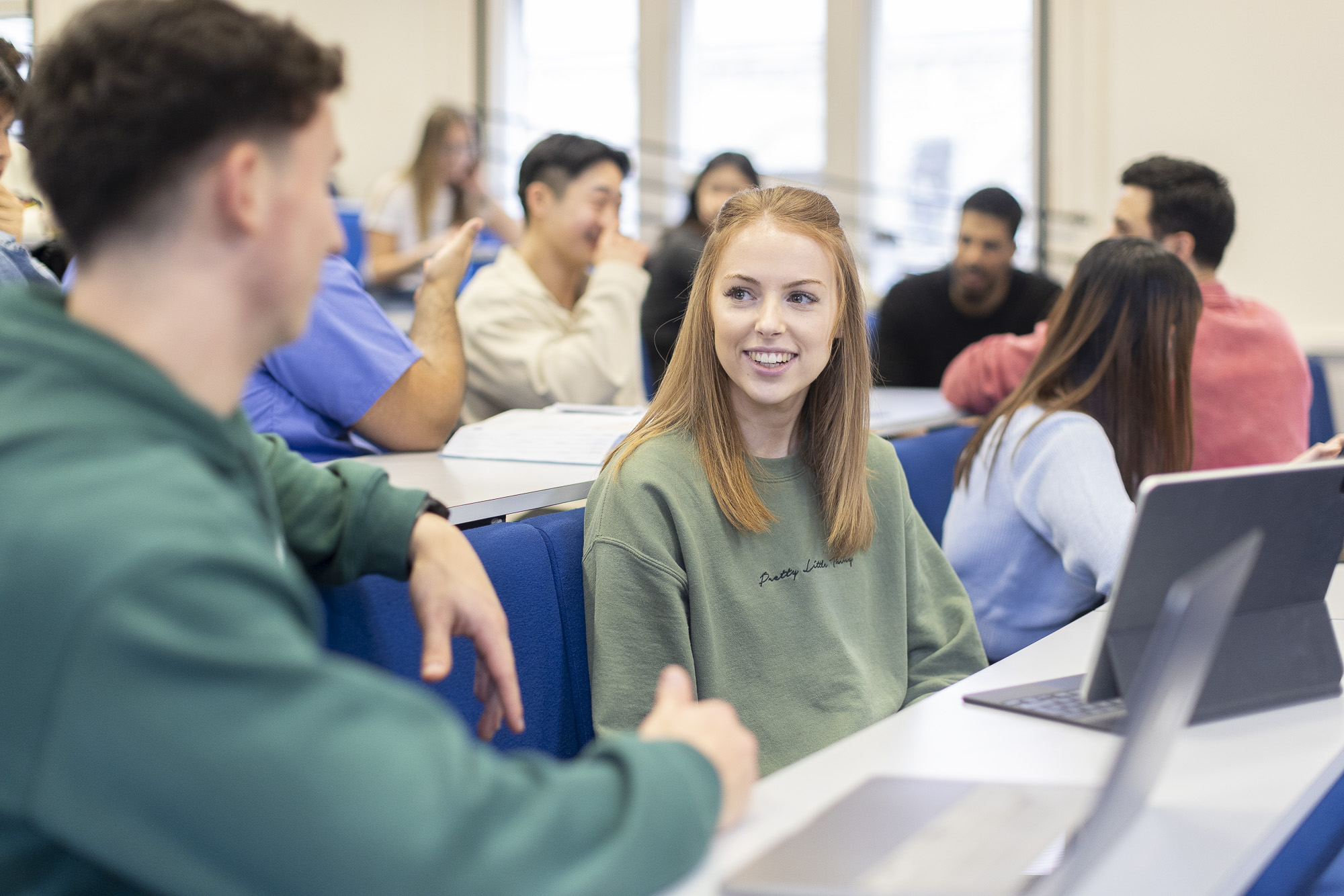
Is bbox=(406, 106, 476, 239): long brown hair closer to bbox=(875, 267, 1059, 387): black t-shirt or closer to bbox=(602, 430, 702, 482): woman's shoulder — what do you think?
bbox=(875, 267, 1059, 387): black t-shirt

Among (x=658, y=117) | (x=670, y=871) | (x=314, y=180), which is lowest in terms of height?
(x=670, y=871)

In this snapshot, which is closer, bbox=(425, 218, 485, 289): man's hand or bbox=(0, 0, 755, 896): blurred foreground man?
bbox=(0, 0, 755, 896): blurred foreground man

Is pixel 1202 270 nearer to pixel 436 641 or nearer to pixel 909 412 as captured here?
pixel 909 412

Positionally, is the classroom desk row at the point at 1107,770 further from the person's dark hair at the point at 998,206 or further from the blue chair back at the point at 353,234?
the blue chair back at the point at 353,234

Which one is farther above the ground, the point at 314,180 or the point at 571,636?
the point at 314,180

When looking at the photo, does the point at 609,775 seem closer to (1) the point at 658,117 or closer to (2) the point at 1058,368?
(2) the point at 1058,368

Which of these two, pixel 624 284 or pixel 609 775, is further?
pixel 624 284

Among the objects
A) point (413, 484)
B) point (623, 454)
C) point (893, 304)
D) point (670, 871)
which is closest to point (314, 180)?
point (670, 871)

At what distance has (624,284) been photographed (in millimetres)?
2713

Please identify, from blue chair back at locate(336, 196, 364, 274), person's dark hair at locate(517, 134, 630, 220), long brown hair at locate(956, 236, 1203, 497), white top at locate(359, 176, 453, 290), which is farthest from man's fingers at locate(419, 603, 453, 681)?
blue chair back at locate(336, 196, 364, 274)

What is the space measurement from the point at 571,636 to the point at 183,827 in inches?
36.3

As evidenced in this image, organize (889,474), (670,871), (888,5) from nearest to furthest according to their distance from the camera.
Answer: (670,871) < (889,474) < (888,5)

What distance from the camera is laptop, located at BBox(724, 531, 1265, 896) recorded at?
0.67m

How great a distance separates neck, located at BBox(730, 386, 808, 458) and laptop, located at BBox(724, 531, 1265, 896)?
2.48ft
